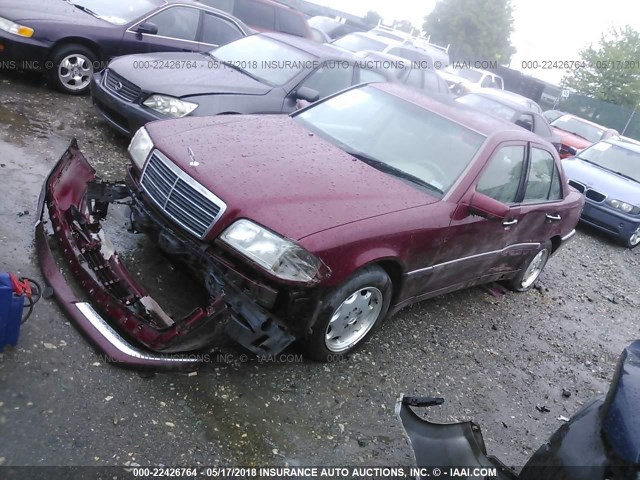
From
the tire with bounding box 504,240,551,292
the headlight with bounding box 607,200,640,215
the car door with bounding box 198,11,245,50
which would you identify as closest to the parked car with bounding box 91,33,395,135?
the car door with bounding box 198,11,245,50

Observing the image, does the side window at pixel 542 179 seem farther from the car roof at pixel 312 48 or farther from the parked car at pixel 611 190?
the parked car at pixel 611 190

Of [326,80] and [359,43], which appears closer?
[326,80]

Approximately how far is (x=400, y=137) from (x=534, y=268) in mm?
2586

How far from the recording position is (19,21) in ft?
21.0

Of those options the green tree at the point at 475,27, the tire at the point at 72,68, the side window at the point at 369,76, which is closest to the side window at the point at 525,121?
the side window at the point at 369,76

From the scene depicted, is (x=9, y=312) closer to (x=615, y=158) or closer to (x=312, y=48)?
(x=312, y=48)

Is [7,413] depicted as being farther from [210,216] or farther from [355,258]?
[355,258]

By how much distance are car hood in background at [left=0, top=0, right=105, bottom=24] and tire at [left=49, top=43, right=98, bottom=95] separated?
0.32m

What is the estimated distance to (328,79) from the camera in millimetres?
6703

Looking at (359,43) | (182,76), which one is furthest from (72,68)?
(359,43)

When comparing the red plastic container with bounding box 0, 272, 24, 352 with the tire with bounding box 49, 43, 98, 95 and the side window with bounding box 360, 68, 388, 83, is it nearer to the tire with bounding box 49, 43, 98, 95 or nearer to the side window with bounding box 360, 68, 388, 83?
the tire with bounding box 49, 43, 98, 95

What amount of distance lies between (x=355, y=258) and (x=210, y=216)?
86 cm

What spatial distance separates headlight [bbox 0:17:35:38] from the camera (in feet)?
20.9

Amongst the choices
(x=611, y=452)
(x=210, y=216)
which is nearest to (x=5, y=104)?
(x=210, y=216)
